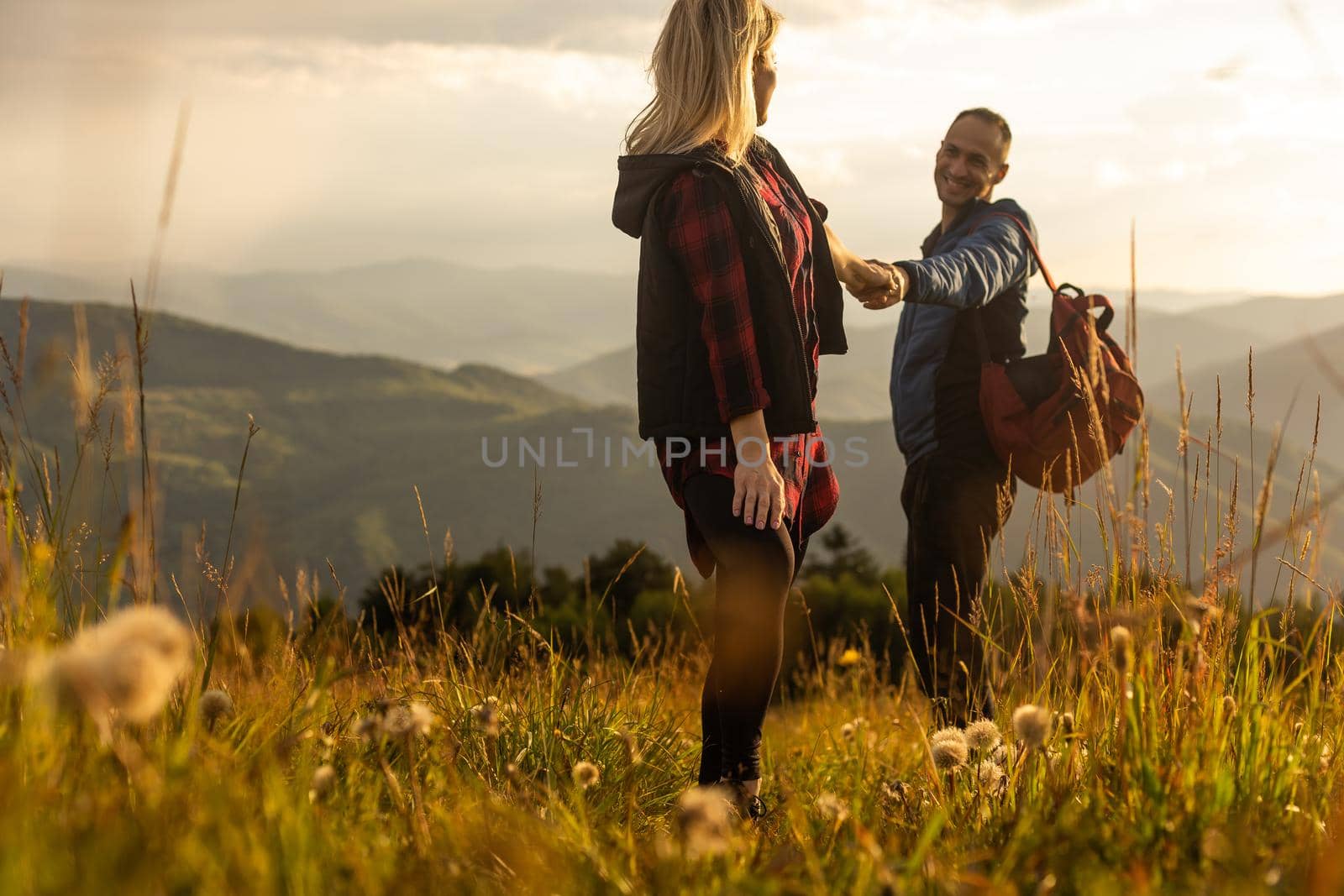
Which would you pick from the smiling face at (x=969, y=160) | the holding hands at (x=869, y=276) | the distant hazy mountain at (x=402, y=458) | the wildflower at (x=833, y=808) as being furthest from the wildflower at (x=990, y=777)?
the distant hazy mountain at (x=402, y=458)

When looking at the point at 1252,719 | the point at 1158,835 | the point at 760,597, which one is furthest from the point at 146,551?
the point at 1252,719

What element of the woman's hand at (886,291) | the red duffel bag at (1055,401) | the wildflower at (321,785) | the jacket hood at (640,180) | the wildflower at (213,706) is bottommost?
the wildflower at (321,785)

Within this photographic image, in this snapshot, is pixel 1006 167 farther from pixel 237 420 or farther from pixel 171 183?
pixel 237 420

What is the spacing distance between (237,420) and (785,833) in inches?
6312

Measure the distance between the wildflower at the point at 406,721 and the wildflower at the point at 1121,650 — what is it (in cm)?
123

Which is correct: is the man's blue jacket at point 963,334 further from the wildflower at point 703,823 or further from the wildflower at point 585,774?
the wildflower at point 703,823

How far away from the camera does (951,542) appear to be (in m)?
3.61

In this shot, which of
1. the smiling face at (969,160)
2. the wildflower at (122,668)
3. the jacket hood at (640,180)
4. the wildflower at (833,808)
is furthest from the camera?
the smiling face at (969,160)

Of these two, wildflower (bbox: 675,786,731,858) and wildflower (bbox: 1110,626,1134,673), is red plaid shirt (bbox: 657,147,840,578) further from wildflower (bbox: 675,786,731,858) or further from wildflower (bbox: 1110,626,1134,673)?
wildflower (bbox: 675,786,731,858)

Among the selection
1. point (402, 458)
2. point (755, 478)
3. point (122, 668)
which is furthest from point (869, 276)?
point (402, 458)

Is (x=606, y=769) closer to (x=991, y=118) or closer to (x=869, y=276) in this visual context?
(x=869, y=276)

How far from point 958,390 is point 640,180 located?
1507 millimetres

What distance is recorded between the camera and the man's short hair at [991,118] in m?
3.96

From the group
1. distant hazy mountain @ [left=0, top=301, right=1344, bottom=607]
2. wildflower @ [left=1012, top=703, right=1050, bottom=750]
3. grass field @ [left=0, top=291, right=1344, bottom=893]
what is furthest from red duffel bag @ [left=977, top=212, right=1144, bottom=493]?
distant hazy mountain @ [left=0, top=301, right=1344, bottom=607]
